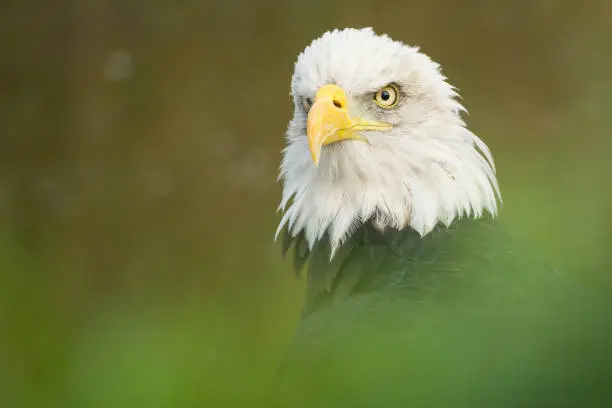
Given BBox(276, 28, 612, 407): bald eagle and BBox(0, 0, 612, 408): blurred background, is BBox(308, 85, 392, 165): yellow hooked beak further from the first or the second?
BBox(0, 0, 612, 408): blurred background

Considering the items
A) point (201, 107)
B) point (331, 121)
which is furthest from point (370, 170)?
point (201, 107)

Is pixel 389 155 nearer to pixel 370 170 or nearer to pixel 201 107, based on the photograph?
pixel 370 170

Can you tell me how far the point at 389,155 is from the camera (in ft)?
3.55

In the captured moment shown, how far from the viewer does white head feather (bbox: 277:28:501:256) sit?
1.05 meters

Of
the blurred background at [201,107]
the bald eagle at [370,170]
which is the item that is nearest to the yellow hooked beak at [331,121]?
the bald eagle at [370,170]

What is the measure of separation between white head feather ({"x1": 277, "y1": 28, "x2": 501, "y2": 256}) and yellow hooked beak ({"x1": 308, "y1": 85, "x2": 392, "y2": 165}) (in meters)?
0.02

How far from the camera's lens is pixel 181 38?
1.27 m

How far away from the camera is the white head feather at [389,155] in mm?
1053

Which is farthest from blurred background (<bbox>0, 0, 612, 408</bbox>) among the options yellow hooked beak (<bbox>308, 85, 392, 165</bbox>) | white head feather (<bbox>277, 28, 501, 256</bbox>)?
yellow hooked beak (<bbox>308, 85, 392, 165</bbox>)

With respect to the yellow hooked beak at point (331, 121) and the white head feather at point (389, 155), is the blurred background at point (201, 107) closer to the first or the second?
the white head feather at point (389, 155)

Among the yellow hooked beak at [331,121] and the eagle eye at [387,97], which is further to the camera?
the eagle eye at [387,97]

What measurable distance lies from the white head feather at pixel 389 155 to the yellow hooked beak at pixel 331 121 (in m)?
0.02

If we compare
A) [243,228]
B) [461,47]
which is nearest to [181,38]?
[243,228]

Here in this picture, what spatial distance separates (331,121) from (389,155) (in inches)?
5.3
